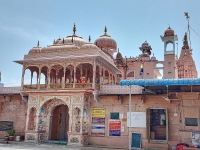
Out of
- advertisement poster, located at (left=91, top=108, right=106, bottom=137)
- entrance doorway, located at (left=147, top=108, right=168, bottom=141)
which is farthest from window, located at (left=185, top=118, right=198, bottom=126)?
advertisement poster, located at (left=91, top=108, right=106, bottom=137)

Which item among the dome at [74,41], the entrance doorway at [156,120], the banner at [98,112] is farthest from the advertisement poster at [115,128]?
the dome at [74,41]

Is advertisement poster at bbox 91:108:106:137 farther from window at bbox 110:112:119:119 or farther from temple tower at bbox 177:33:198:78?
temple tower at bbox 177:33:198:78

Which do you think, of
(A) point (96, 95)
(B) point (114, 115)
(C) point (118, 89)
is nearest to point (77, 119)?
(A) point (96, 95)

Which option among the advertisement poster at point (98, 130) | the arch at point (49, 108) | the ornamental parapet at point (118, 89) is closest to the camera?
the ornamental parapet at point (118, 89)

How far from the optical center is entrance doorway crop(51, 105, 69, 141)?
20.6m

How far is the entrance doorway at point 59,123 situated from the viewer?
2055cm

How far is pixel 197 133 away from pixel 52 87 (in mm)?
11159

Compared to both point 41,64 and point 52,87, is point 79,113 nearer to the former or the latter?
point 52,87

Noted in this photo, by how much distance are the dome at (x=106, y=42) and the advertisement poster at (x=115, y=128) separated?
16.3 meters

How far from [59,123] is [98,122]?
4296mm

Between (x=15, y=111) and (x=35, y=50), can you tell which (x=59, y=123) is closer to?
(x=15, y=111)

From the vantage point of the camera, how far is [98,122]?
728 inches

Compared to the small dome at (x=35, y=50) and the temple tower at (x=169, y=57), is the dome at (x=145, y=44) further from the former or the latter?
the small dome at (x=35, y=50)

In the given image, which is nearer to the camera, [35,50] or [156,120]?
[156,120]
